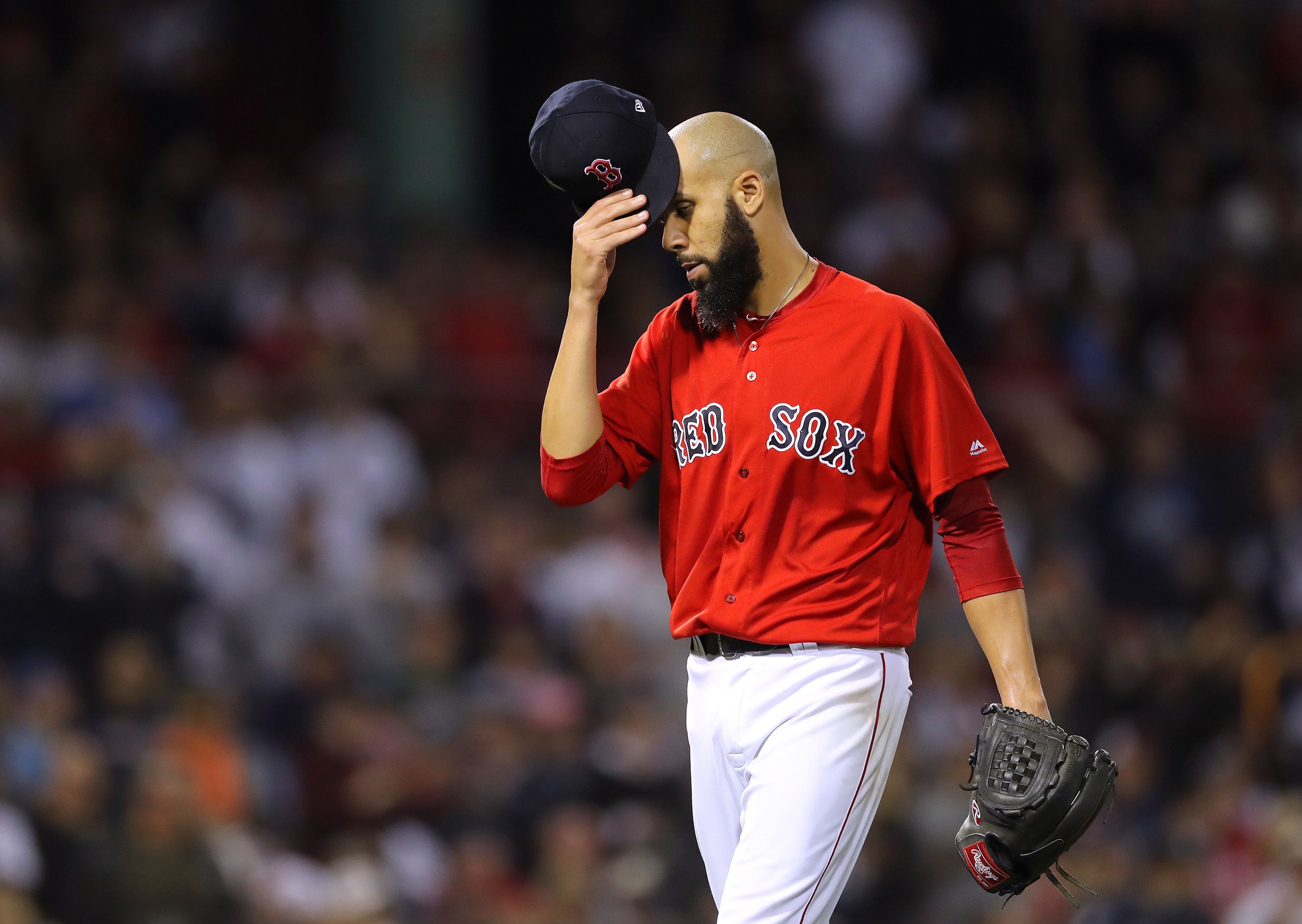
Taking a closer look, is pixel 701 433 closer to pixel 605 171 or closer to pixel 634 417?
pixel 634 417

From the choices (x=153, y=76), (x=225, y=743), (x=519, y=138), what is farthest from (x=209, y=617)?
(x=519, y=138)

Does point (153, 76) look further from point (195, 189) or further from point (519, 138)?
point (519, 138)

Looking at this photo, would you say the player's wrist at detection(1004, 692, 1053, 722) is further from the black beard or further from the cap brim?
the cap brim

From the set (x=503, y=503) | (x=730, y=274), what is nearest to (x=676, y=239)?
(x=730, y=274)

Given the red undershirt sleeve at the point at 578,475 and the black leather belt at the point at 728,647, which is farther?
the red undershirt sleeve at the point at 578,475

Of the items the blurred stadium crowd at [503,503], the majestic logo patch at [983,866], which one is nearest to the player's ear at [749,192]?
the majestic logo patch at [983,866]

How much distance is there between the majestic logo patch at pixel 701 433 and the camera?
3.88 metres

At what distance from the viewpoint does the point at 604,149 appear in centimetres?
376

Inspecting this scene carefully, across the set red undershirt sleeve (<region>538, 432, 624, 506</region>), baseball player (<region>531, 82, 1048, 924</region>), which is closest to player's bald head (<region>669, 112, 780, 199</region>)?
baseball player (<region>531, 82, 1048, 924</region>)

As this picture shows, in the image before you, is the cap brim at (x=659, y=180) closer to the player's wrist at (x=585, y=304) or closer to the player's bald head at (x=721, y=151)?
the player's bald head at (x=721, y=151)

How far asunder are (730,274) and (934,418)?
21.4 inches

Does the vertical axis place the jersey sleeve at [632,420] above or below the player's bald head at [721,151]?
below

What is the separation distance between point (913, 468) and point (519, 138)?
9.25m

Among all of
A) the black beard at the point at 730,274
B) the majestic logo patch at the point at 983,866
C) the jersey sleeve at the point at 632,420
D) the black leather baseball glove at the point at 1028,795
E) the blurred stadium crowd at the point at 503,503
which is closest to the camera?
the black leather baseball glove at the point at 1028,795
